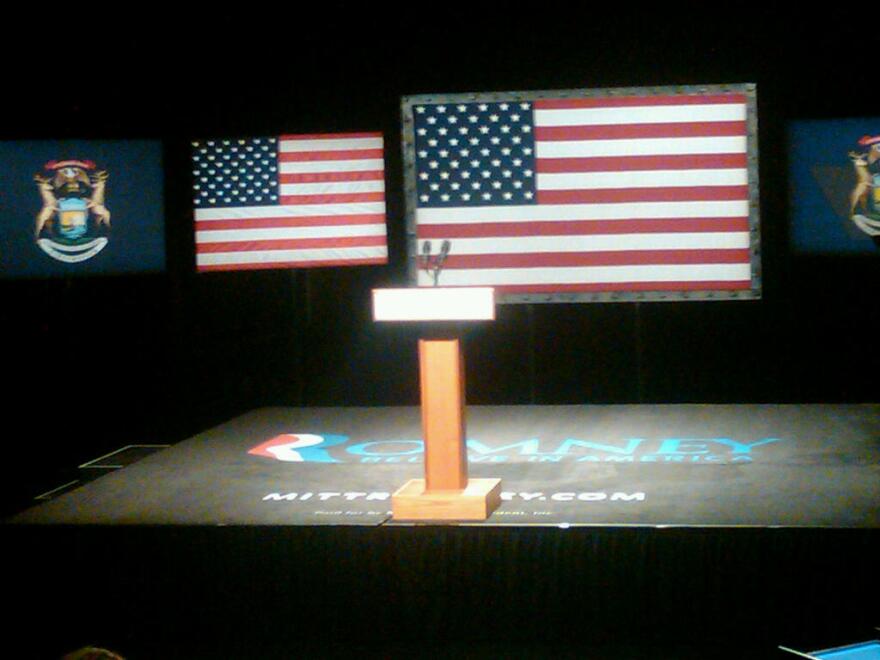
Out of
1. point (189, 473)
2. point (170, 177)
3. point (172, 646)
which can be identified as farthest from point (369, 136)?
point (172, 646)

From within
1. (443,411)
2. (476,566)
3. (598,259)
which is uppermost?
(598,259)

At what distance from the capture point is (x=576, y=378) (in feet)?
19.2

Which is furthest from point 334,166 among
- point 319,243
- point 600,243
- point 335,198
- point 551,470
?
point 551,470

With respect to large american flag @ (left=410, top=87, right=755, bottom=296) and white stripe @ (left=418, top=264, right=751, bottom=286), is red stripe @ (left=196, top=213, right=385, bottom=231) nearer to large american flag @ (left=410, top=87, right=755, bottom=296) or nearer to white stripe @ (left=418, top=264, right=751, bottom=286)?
large american flag @ (left=410, top=87, right=755, bottom=296)

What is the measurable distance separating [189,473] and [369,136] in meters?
2.32

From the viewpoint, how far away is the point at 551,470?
391cm

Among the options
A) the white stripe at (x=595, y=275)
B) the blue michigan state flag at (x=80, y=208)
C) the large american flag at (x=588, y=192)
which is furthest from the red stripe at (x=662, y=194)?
the blue michigan state flag at (x=80, y=208)

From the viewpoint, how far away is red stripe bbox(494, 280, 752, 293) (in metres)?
5.54

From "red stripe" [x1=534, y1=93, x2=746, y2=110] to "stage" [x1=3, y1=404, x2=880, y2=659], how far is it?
7.29ft

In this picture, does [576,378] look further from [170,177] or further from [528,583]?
[528,583]

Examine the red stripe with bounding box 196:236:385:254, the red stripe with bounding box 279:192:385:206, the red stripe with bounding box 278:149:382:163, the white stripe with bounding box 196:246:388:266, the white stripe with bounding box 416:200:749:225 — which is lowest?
the white stripe with bounding box 196:246:388:266

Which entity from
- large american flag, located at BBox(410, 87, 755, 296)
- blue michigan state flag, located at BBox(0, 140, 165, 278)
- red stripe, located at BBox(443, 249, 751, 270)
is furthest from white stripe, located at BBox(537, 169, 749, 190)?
blue michigan state flag, located at BBox(0, 140, 165, 278)

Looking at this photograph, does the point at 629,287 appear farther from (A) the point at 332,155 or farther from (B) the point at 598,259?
(A) the point at 332,155

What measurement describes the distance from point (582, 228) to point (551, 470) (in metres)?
2.00
